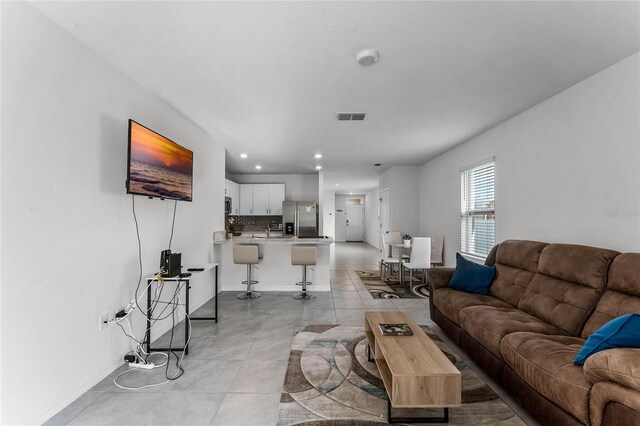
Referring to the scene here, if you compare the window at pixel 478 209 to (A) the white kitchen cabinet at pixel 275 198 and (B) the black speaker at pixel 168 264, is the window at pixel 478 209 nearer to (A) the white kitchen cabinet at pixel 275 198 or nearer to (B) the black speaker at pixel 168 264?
(B) the black speaker at pixel 168 264

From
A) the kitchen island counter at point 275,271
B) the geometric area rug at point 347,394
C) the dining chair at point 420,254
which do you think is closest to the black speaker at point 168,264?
the geometric area rug at point 347,394

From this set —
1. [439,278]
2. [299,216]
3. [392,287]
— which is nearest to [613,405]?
→ [439,278]

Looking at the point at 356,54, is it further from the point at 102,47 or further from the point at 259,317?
the point at 259,317

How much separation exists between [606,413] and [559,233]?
212 cm

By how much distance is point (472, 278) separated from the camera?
3.19 m

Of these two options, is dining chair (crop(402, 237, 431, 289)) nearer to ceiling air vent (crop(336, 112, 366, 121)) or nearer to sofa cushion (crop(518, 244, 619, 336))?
sofa cushion (crop(518, 244, 619, 336))

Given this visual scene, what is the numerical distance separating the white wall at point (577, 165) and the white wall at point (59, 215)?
14.1 feet

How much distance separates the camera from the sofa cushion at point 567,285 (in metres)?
2.14

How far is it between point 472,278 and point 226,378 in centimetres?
276

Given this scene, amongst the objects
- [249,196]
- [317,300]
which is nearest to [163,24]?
[317,300]

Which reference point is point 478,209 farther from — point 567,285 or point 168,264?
point 168,264

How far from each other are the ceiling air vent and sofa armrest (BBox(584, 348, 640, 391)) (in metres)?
2.98

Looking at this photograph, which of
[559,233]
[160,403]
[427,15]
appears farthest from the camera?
[559,233]

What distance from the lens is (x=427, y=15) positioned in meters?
1.77
